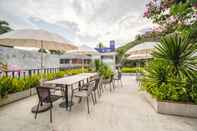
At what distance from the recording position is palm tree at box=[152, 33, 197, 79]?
3.01 meters

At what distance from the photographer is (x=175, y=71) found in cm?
318

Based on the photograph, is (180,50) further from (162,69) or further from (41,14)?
(41,14)

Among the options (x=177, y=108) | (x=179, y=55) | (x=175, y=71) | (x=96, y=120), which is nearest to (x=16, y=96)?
(x=96, y=120)

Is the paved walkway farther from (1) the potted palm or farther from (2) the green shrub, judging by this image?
(2) the green shrub

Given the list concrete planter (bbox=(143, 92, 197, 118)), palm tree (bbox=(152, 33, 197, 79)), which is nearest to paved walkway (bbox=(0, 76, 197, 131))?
concrete planter (bbox=(143, 92, 197, 118))

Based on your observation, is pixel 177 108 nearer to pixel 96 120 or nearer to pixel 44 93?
pixel 96 120

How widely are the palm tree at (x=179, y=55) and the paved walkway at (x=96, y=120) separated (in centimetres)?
110

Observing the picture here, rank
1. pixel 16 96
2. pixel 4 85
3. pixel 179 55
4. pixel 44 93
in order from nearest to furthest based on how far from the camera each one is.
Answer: pixel 44 93, pixel 179 55, pixel 4 85, pixel 16 96

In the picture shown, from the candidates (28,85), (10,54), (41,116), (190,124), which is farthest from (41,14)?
(190,124)

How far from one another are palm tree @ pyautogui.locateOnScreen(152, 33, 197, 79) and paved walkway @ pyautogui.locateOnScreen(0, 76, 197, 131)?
1.10 meters

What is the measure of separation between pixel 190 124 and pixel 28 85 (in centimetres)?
477

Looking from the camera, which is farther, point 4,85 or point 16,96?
point 16,96

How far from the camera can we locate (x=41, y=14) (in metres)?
7.00

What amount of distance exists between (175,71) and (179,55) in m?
0.41
